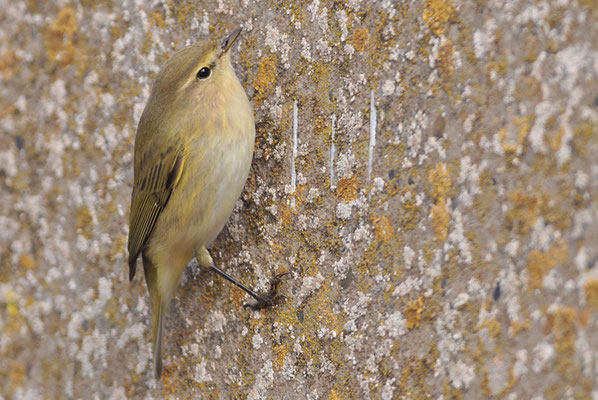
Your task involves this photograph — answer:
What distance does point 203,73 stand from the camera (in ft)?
7.90

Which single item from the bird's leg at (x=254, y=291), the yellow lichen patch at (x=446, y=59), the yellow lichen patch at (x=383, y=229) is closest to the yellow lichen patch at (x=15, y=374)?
the bird's leg at (x=254, y=291)

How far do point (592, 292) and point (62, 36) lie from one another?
2522 millimetres

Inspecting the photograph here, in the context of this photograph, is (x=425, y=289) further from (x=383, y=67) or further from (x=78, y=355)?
(x=78, y=355)

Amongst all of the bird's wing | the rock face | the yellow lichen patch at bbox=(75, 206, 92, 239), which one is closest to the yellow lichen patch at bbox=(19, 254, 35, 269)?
the rock face

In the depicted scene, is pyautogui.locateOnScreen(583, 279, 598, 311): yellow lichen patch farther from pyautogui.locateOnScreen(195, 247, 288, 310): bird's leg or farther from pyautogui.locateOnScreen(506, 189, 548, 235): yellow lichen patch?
pyautogui.locateOnScreen(195, 247, 288, 310): bird's leg

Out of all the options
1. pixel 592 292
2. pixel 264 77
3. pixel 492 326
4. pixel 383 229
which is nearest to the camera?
pixel 592 292

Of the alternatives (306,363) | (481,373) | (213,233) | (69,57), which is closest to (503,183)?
(481,373)

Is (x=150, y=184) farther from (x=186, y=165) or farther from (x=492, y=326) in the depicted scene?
(x=492, y=326)

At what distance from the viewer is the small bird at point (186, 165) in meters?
2.33

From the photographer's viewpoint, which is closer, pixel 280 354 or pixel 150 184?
pixel 280 354

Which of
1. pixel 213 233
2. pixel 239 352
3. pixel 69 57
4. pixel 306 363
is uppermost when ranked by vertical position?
pixel 69 57

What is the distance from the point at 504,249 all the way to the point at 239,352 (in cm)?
124

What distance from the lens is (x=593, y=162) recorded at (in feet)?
4.68

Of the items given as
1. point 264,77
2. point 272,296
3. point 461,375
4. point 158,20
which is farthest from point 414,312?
point 158,20
